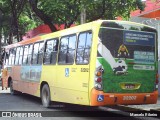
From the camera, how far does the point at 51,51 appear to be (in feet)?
42.5

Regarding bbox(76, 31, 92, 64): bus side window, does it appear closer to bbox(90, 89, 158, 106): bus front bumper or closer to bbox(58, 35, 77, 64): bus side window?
bbox(58, 35, 77, 64): bus side window

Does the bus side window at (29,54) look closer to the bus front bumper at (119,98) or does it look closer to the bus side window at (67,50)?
the bus side window at (67,50)

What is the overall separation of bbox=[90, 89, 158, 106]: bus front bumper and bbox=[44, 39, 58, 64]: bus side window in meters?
3.34

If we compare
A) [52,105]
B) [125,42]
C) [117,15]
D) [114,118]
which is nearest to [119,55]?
[125,42]

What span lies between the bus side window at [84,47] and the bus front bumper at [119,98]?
1077 mm

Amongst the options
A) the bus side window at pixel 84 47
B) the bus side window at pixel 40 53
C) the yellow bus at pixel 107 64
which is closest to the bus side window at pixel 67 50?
the yellow bus at pixel 107 64

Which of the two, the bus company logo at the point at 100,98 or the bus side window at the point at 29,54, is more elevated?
the bus side window at the point at 29,54

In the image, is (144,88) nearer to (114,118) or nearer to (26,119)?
(114,118)

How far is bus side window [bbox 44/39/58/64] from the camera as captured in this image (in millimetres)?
12638

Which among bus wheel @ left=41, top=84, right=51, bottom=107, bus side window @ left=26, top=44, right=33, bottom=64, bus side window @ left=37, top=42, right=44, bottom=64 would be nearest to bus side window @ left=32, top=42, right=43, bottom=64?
bus side window @ left=37, top=42, right=44, bottom=64

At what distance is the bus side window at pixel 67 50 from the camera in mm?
11172

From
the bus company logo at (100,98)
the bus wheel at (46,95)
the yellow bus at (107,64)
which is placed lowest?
the bus wheel at (46,95)

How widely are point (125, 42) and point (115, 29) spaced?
469mm

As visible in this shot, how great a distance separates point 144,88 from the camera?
10.4m
